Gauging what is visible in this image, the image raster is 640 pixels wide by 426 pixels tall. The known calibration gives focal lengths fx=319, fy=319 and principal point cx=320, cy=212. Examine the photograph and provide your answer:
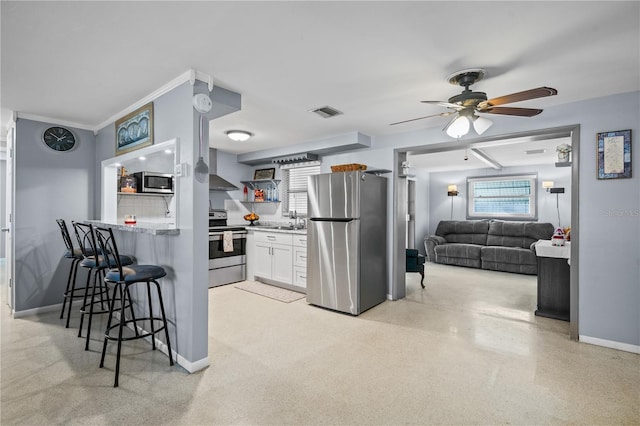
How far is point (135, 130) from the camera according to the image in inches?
124

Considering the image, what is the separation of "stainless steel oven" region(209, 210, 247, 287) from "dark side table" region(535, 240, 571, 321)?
4.20 m

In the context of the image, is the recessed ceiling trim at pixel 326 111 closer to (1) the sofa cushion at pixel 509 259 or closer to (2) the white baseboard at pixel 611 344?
(2) the white baseboard at pixel 611 344

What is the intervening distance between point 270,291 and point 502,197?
586 centimetres

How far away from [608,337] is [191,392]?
3.59 metres

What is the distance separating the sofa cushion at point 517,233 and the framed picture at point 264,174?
16.0ft

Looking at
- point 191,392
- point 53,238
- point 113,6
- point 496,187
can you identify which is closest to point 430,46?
point 113,6

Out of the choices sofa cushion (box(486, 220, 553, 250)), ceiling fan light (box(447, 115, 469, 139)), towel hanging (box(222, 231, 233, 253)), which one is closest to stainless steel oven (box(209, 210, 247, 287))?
towel hanging (box(222, 231, 233, 253))

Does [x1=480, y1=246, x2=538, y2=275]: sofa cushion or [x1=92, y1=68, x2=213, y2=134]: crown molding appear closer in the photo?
[x1=92, y1=68, x2=213, y2=134]: crown molding

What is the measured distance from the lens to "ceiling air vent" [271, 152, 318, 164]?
16.5 ft

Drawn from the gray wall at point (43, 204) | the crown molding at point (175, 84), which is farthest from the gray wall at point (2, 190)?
the crown molding at point (175, 84)

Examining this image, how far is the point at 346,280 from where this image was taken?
379cm

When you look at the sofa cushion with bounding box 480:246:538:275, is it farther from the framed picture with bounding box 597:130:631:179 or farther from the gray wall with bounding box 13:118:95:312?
the gray wall with bounding box 13:118:95:312

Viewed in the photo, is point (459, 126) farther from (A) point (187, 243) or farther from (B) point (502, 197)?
(B) point (502, 197)

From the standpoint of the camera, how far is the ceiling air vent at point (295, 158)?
5023 millimetres
